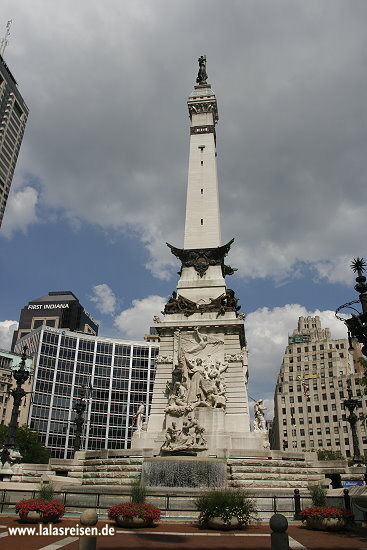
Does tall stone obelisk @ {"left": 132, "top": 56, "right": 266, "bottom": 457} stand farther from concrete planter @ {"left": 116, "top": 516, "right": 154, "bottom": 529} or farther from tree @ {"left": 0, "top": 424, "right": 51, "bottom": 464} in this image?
tree @ {"left": 0, "top": 424, "right": 51, "bottom": 464}

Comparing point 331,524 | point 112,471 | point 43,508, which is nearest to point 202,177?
point 112,471

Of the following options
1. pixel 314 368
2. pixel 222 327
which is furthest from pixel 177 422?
pixel 314 368

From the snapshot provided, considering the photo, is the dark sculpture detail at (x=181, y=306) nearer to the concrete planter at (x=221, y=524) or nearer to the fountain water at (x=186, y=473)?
the fountain water at (x=186, y=473)

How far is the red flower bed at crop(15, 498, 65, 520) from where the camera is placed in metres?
Result: 12.0

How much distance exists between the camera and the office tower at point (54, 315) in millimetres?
126844

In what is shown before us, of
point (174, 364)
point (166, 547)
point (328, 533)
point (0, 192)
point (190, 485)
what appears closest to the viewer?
point (166, 547)

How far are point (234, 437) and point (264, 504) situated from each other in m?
8.40

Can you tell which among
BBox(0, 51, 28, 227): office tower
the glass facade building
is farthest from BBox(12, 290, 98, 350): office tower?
the glass facade building

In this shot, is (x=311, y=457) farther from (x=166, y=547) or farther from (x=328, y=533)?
(x=166, y=547)

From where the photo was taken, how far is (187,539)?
34.9 feet

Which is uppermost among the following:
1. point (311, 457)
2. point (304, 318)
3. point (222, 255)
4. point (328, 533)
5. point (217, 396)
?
point (304, 318)

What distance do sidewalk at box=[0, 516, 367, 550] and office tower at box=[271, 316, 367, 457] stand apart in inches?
2701

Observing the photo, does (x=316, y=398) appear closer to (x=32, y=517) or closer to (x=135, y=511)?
(x=135, y=511)

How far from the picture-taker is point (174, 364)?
87.5 feet
